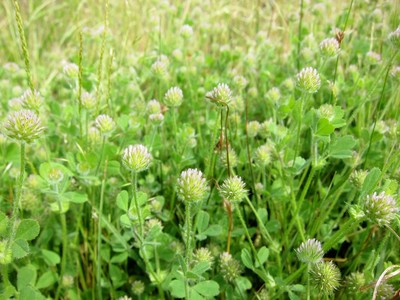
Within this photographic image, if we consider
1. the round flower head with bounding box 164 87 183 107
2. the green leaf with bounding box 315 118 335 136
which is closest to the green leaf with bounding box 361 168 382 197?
the green leaf with bounding box 315 118 335 136

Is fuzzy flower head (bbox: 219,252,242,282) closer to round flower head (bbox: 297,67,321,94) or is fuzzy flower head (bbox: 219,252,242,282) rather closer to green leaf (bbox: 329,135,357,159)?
green leaf (bbox: 329,135,357,159)

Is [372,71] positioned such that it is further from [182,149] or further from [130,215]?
[130,215]

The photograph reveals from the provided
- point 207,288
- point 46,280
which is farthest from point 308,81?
point 46,280

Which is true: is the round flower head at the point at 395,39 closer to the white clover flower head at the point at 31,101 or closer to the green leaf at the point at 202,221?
the green leaf at the point at 202,221

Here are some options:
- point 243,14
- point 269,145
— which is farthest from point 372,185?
point 243,14

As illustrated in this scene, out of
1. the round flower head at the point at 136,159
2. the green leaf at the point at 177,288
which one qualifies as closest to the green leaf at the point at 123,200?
the round flower head at the point at 136,159
